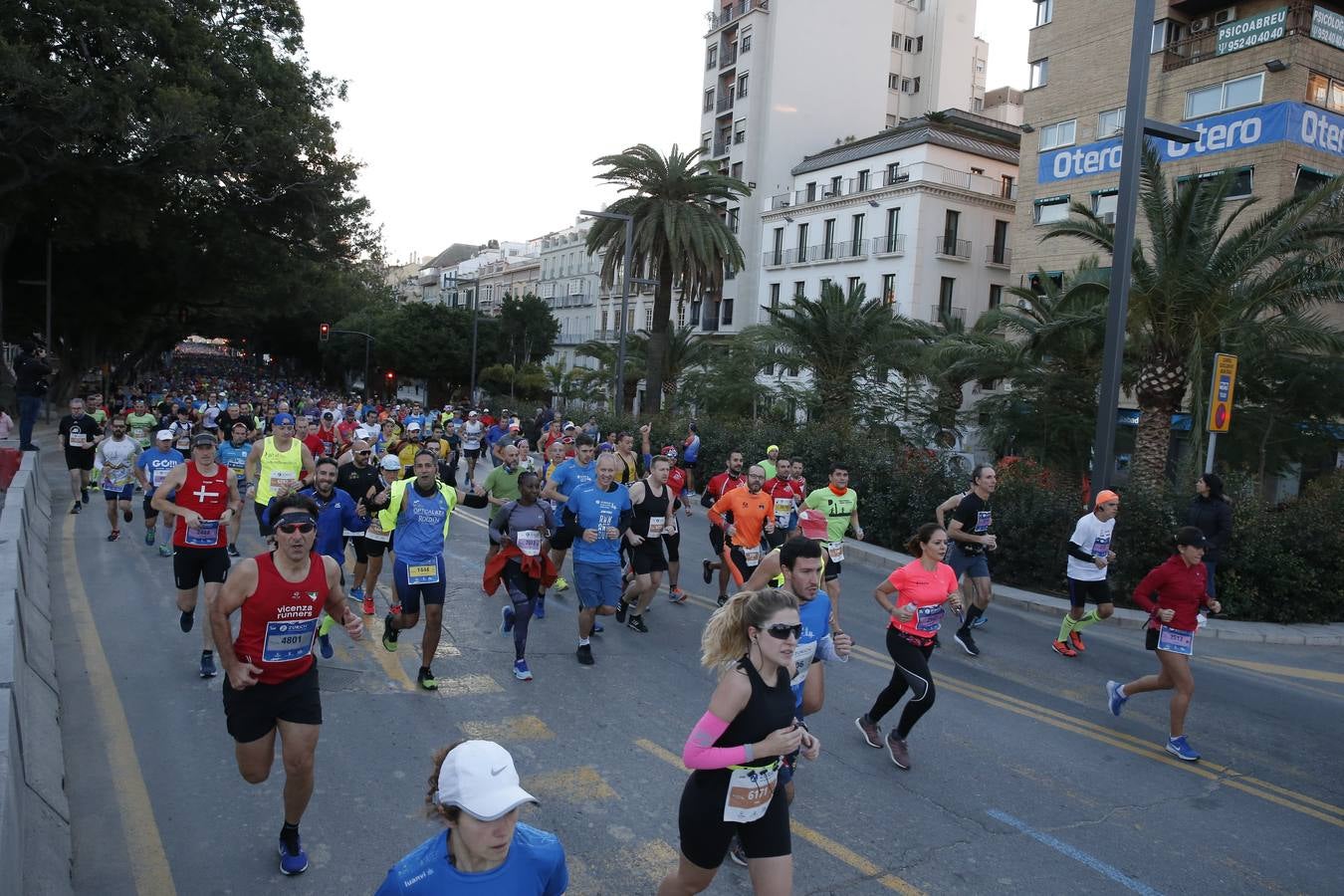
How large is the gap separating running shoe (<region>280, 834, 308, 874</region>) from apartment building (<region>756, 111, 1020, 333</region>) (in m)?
36.2

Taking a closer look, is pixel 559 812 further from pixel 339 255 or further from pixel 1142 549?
pixel 339 255

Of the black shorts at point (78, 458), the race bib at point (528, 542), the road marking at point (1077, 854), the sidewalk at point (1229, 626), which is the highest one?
the race bib at point (528, 542)

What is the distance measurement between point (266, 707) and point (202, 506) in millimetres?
3936

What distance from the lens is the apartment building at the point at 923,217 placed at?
41781 millimetres

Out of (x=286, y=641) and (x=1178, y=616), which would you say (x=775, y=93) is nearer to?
(x=1178, y=616)

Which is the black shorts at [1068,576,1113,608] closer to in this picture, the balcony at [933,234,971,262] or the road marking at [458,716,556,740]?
the road marking at [458,716,556,740]

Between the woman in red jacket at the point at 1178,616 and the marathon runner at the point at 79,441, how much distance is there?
1515cm

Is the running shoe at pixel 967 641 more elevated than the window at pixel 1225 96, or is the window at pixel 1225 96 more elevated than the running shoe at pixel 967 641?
the window at pixel 1225 96

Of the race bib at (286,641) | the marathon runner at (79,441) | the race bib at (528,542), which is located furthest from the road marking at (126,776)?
the marathon runner at (79,441)

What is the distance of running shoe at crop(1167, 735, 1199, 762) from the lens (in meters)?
6.86

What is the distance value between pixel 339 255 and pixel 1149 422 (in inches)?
1042

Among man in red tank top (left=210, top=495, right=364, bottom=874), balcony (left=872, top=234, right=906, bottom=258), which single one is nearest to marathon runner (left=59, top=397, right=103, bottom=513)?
man in red tank top (left=210, top=495, right=364, bottom=874)

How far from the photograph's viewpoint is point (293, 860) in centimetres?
461

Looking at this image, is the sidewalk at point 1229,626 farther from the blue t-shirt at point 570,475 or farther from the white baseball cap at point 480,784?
the white baseball cap at point 480,784
